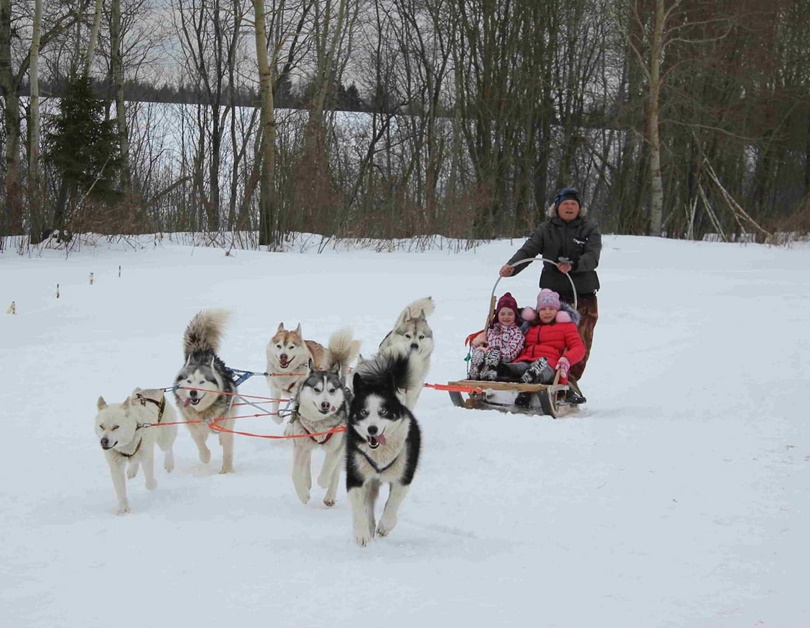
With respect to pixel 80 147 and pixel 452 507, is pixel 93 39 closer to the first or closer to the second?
pixel 80 147

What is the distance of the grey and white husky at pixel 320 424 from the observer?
4.38 m

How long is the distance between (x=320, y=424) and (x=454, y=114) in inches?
738

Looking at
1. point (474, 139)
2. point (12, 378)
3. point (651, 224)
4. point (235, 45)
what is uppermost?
point (235, 45)

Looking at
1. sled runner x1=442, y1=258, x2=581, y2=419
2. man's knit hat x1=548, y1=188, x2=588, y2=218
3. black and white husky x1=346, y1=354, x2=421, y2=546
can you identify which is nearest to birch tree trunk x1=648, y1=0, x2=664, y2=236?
man's knit hat x1=548, y1=188, x2=588, y2=218

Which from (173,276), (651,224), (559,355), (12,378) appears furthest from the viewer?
(651,224)

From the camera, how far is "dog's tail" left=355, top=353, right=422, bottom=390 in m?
3.95

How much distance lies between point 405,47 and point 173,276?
1379cm

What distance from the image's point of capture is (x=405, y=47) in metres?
23.5

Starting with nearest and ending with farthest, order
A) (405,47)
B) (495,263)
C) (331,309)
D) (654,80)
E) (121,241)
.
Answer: (331,309) < (121,241) < (495,263) < (654,80) < (405,47)

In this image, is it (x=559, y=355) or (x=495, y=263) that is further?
(x=495, y=263)

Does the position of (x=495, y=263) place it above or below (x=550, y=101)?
below

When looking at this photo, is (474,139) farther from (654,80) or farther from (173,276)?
(173,276)

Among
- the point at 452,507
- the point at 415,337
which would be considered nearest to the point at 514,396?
the point at 415,337

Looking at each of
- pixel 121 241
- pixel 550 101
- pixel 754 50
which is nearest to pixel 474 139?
pixel 550 101
